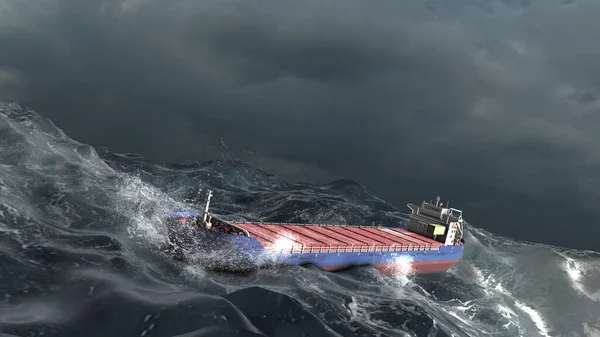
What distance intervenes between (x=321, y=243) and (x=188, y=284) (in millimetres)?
14798

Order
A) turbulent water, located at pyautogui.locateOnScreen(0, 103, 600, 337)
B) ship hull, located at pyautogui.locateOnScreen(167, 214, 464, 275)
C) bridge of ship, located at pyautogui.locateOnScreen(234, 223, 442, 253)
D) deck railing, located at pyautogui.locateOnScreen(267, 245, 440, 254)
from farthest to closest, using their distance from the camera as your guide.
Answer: bridge of ship, located at pyautogui.locateOnScreen(234, 223, 442, 253) → deck railing, located at pyautogui.locateOnScreen(267, 245, 440, 254) → ship hull, located at pyautogui.locateOnScreen(167, 214, 464, 275) → turbulent water, located at pyautogui.locateOnScreen(0, 103, 600, 337)

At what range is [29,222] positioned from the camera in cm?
2864

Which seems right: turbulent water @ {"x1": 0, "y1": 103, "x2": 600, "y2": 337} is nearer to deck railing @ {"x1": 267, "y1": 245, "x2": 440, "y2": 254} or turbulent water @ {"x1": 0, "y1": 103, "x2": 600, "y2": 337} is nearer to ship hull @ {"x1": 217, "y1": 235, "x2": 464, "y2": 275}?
ship hull @ {"x1": 217, "y1": 235, "x2": 464, "y2": 275}

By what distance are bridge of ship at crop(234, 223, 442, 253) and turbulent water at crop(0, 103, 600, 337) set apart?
2.22m

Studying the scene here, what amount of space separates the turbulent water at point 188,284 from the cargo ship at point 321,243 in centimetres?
154

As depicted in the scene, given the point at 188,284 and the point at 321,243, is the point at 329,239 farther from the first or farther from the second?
the point at 188,284

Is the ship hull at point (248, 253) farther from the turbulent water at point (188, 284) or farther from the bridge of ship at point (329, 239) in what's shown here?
the turbulent water at point (188, 284)

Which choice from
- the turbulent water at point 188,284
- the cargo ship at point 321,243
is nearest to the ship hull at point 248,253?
the cargo ship at point 321,243

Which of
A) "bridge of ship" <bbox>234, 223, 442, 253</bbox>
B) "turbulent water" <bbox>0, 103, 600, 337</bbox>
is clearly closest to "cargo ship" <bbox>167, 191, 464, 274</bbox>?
"bridge of ship" <bbox>234, 223, 442, 253</bbox>

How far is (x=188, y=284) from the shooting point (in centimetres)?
2342

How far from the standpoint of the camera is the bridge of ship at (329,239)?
32.2 metres

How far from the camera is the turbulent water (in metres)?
16.5

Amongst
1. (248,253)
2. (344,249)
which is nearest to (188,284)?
(248,253)

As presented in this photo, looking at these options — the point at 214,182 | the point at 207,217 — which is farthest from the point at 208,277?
the point at 214,182
